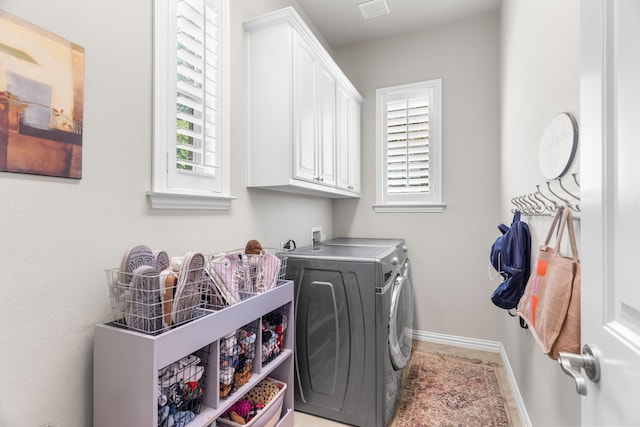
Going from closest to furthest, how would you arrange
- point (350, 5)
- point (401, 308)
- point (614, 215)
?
1. point (614, 215)
2. point (401, 308)
3. point (350, 5)

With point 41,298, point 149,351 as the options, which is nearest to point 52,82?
point 41,298

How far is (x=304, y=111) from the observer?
6.49 feet

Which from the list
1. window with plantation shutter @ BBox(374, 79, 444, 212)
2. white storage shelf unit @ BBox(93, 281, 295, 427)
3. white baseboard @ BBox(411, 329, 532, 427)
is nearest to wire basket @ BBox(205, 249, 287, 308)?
white storage shelf unit @ BBox(93, 281, 295, 427)

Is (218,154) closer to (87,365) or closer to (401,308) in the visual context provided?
(87,365)

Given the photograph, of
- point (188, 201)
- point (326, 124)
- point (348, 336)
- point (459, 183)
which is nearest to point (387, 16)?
point (326, 124)

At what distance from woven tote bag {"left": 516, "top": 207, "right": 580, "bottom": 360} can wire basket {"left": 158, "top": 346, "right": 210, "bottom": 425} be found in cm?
116

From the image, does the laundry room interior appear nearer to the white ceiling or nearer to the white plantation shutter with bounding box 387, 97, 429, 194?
the white ceiling

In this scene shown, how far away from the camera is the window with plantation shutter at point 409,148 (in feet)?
9.70

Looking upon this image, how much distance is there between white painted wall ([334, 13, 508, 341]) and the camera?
278cm

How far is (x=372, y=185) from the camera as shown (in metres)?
3.21

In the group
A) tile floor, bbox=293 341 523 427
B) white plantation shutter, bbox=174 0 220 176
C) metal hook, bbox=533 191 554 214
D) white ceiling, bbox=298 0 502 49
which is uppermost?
white ceiling, bbox=298 0 502 49

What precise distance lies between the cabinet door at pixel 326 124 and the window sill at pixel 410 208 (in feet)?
2.76

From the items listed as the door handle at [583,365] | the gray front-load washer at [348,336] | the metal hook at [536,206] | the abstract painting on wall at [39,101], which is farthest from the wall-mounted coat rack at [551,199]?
the abstract painting on wall at [39,101]

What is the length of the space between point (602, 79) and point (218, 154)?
4.97 feet
